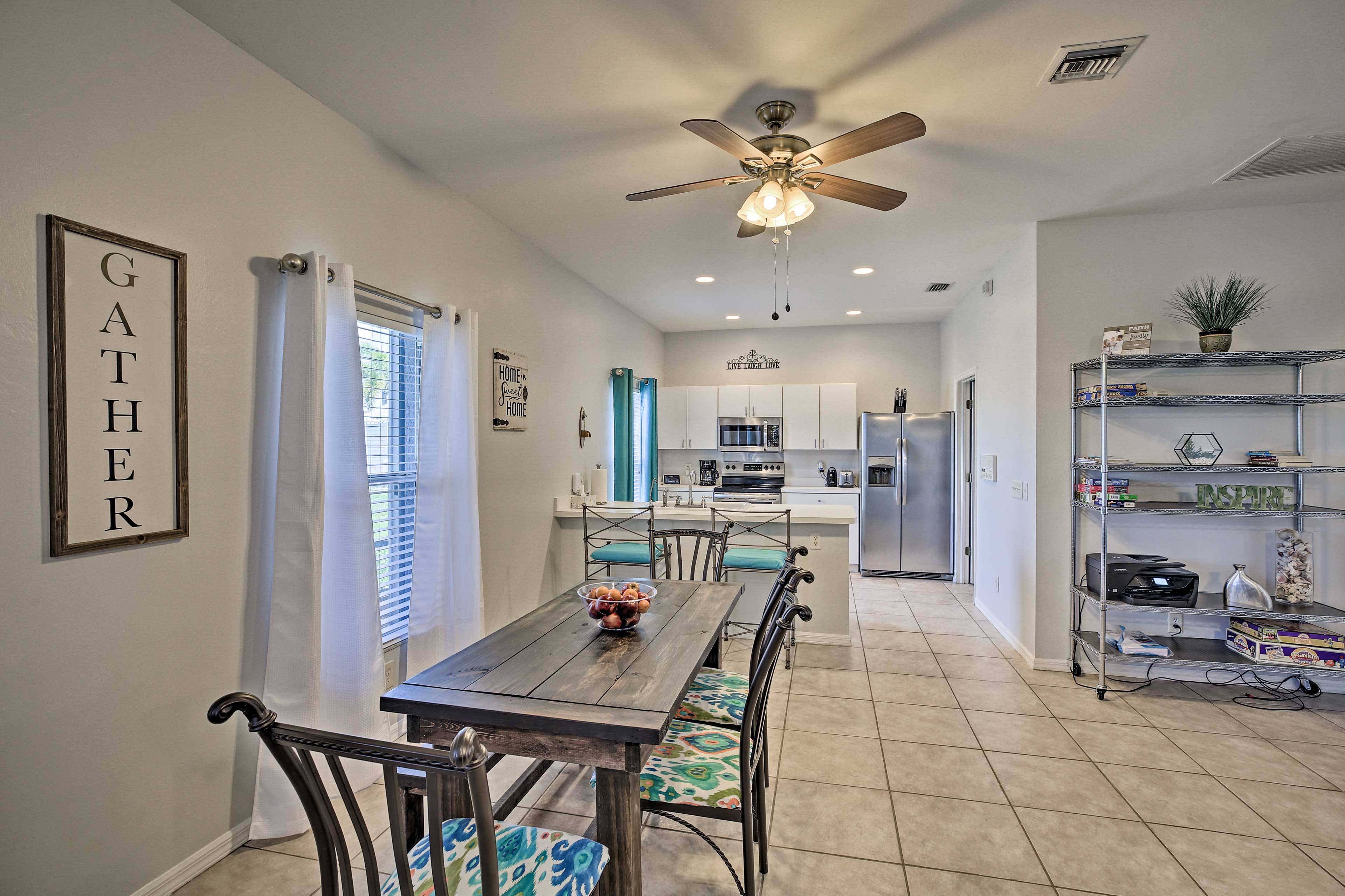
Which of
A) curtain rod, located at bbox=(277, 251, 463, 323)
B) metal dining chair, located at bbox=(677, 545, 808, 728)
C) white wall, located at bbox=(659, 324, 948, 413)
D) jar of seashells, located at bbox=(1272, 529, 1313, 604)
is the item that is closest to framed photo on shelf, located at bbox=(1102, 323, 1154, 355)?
jar of seashells, located at bbox=(1272, 529, 1313, 604)

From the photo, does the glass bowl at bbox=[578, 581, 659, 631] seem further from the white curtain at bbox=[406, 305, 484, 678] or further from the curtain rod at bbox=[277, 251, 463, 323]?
the curtain rod at bbox=[277, 251, 463, 323]

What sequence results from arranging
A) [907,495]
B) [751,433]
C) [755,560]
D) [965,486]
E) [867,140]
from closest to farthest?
1. [867,140]
2. [755,560]
3. [965,486]
4. [907,495]
5. [751,433]

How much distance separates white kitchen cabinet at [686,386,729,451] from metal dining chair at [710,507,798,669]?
9.50 feet

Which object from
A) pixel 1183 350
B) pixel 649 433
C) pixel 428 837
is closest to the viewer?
pixel 428 837

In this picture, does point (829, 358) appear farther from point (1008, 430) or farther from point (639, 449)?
point (1008, 430)

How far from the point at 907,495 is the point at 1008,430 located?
206 cm

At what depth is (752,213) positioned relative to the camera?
2.49 m

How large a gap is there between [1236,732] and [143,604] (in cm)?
441

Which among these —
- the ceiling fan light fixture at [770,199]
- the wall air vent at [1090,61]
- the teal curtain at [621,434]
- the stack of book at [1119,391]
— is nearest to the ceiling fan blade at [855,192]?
the ceiling fan light fixture at [770,199]

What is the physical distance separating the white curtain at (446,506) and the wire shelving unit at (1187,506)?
3.21 metres

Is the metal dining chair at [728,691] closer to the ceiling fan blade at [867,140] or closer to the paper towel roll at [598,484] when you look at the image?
the ceiling fan blade at [867,140]

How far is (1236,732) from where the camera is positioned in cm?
292

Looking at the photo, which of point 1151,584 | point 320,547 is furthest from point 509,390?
point 1151,584

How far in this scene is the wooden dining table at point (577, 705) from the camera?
4.79 ft
